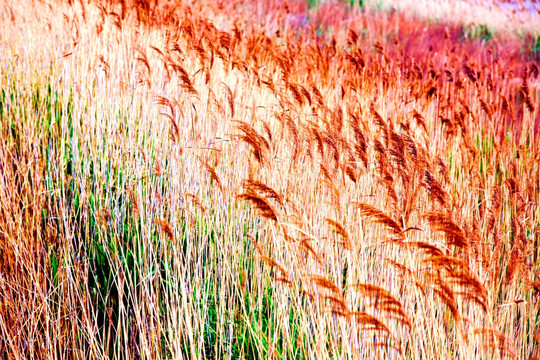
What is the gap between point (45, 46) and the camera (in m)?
3.77

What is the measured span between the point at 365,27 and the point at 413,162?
5537 mm

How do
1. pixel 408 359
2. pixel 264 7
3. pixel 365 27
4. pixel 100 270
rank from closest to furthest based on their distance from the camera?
1. pixel 408 359
2. pixel 100 270
3. pixel 365 27
4. pixel 264 7

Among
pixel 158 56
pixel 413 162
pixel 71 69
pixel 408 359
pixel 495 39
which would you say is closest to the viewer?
pixel 408 359

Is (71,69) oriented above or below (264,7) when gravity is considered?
below

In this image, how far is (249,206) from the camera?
7.24ft

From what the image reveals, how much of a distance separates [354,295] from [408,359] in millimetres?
264

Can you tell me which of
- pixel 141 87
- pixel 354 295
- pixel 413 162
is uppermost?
pixel 141 87

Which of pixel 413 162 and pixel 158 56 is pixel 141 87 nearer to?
pixel 158 56

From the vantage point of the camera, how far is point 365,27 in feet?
22.4

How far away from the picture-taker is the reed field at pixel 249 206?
1463 millimetres

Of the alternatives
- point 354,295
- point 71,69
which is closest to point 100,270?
point 354,295

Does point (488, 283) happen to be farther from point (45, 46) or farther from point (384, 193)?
point (45, 46)

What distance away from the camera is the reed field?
4.80 ft

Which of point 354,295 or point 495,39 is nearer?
point 354,295
